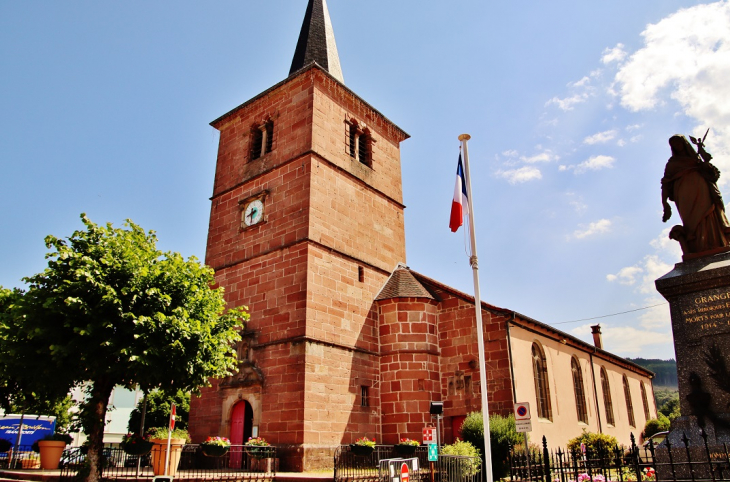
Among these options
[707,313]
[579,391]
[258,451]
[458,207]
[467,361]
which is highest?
[458,207]

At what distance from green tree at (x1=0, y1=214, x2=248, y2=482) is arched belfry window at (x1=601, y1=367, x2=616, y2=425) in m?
22.8

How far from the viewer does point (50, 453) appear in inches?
777

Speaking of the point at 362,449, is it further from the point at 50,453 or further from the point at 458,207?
the point at 50,453

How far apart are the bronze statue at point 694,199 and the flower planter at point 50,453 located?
69.8ft

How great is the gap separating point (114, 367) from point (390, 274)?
12793mm

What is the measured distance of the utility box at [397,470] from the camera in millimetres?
13141

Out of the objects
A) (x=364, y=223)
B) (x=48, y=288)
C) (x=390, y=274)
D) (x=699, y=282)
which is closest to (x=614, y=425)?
(x=390, y=274)

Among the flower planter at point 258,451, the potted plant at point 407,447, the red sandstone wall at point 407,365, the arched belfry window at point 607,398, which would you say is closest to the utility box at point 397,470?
the potted plant at point 407,447

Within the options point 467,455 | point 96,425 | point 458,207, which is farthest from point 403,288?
point 96,425

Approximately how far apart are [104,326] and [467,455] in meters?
10.6

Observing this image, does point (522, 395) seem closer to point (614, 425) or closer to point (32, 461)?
point (614, 425)

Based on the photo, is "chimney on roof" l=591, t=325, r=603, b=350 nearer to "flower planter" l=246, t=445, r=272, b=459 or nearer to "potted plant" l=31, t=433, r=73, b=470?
"flower planter" l=246, t=445, r=272, b=459

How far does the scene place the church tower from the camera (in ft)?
61.9

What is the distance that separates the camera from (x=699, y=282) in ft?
33.1
